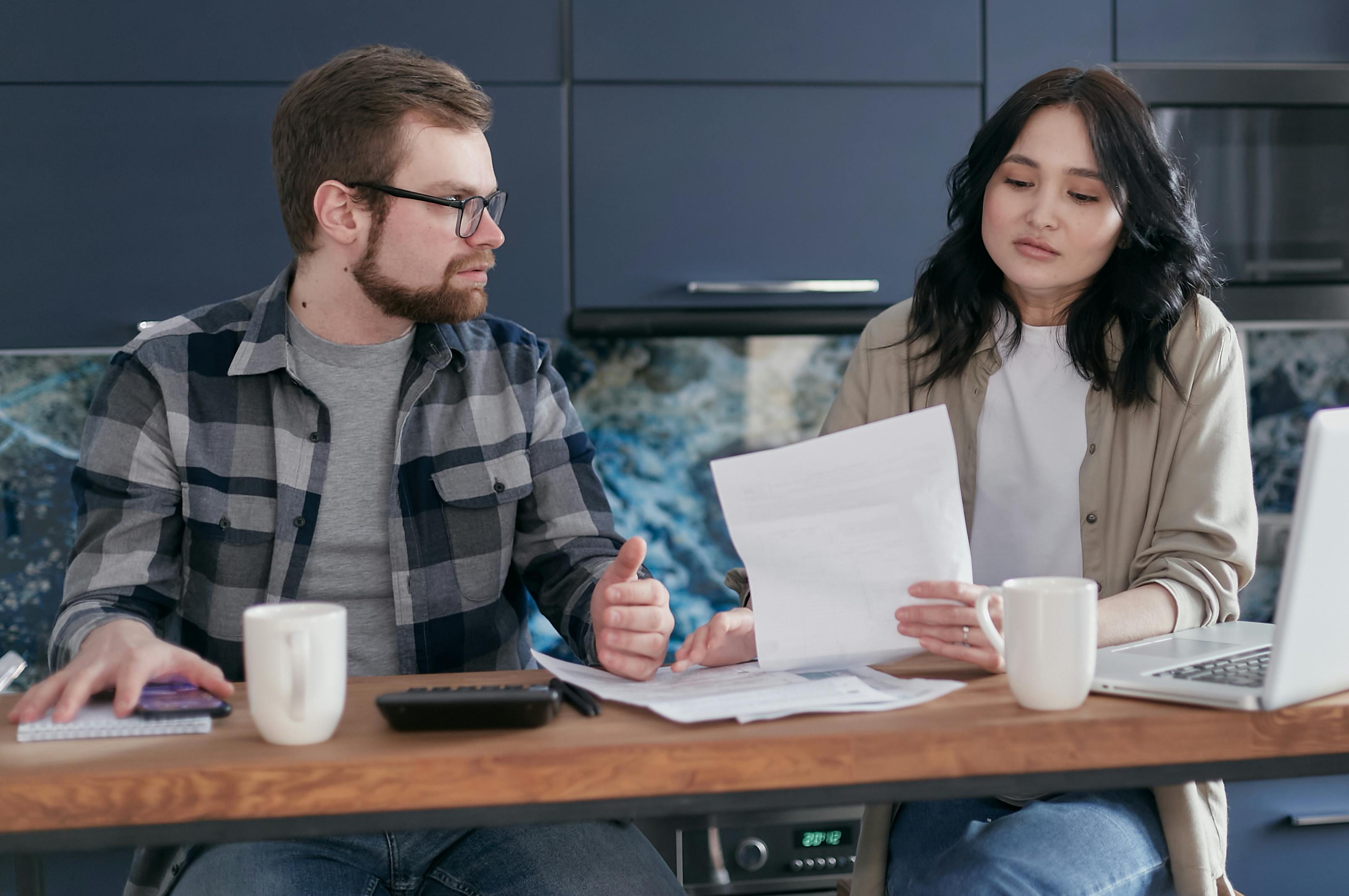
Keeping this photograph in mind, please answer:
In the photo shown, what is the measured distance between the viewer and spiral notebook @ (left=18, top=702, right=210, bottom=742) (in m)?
0.87

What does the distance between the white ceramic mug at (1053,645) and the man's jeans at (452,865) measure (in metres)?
0.43

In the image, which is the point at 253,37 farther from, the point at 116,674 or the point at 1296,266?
the point at 1296,266

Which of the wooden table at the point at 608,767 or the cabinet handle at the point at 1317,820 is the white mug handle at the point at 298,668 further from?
the cabinet handle at the point at 1317,820

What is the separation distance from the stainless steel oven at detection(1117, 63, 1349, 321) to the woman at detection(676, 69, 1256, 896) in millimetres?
670

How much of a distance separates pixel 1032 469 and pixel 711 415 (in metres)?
1.07

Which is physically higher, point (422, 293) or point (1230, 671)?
point (422, 293)

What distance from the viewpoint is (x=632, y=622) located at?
105 cm

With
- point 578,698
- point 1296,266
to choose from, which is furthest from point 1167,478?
point 1296,266

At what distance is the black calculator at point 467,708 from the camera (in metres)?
0.86

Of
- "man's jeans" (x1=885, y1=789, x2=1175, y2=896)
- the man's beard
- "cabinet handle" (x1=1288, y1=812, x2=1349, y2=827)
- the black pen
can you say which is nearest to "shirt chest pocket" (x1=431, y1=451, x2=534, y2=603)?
the man's beard

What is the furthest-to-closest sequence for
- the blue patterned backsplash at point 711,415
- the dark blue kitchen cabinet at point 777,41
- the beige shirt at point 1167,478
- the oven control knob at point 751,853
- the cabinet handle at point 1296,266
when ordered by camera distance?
the blue patterned backsplash at point 711,415 < the cabinet handle at point 1296,266 < the dark blue kitchen cabinet at point 777,41 < the oven control knob at point 751,853 < the beige shirt at point 1167,478

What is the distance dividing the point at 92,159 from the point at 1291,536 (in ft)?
6.21

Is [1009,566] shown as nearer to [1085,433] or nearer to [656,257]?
[1085,433]

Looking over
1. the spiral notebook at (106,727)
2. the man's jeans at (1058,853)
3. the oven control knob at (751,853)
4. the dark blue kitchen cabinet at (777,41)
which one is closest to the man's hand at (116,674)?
the spiral notebook at (106,727)
